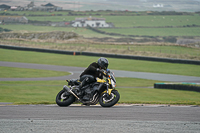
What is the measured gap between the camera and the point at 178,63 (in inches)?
1989

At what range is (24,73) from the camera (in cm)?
3875

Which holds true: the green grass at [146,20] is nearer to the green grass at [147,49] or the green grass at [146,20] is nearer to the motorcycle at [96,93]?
the green grass at [147,49]

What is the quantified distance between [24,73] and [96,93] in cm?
2644

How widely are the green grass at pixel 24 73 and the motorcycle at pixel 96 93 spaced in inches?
910

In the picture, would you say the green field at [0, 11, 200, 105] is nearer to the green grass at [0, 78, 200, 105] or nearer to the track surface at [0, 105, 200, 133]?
the green grass at [0, 78, 200, 105]

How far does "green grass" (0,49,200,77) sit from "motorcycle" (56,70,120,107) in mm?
28542

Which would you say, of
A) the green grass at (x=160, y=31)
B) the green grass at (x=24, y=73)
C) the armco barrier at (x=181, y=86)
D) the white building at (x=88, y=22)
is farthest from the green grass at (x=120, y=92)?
the white building at (x=88, y=22)

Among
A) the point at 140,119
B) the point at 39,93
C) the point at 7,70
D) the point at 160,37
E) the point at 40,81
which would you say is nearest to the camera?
the point at 140,119

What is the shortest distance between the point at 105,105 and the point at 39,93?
12.5 metres

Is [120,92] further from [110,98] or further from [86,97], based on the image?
[110,98]

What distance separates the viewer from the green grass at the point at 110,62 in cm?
4428

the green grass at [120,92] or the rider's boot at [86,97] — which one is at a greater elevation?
the rider's boot at [86,97]

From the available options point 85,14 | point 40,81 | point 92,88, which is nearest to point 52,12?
point 85,14

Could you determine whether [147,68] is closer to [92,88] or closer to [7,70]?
[7,70]
